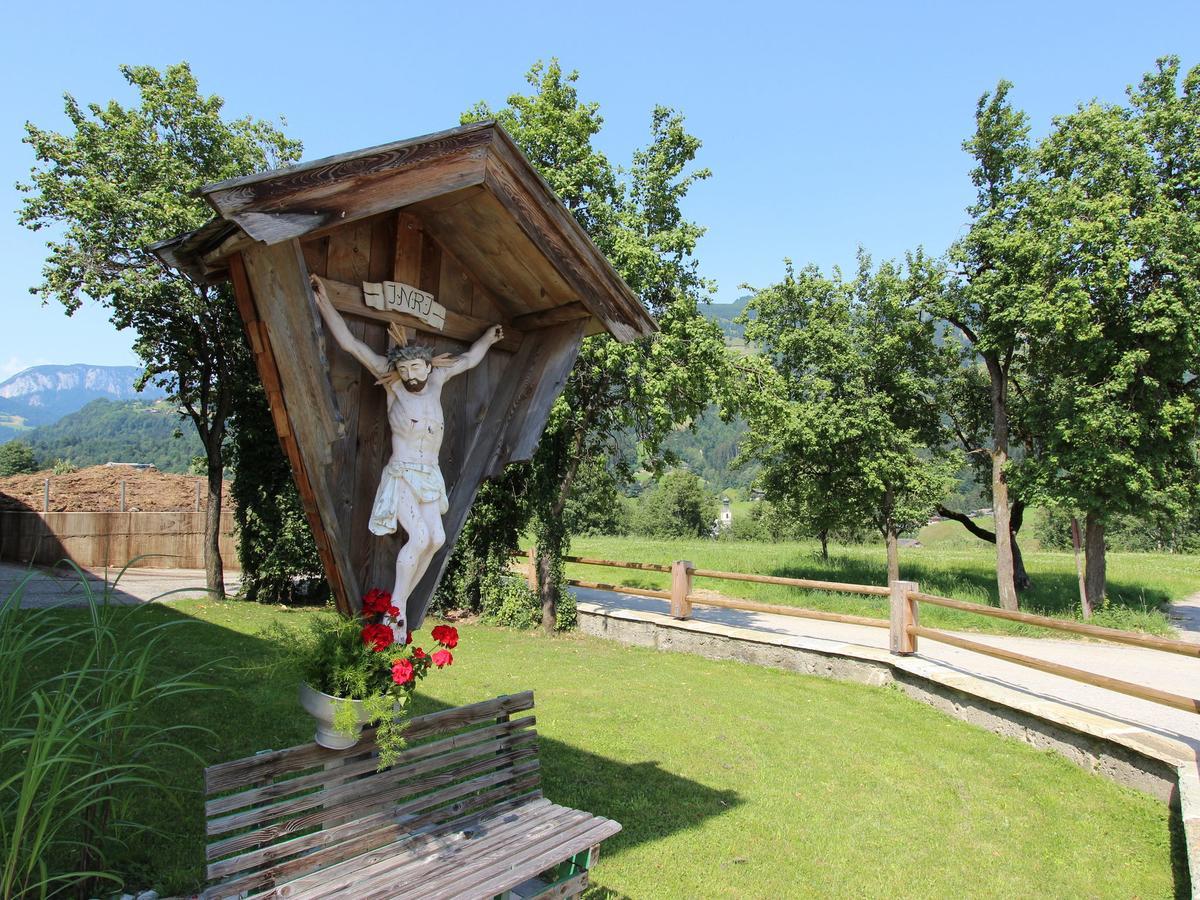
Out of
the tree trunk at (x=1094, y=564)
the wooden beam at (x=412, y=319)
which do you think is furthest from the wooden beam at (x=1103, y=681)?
the tree trunk at (x=1094, y=564)

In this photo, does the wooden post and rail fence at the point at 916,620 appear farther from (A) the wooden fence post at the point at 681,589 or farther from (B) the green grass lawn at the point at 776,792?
(B) the green grass lawn at the point at 776,792

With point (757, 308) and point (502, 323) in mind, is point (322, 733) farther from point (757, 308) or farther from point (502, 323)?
point (757, 308)

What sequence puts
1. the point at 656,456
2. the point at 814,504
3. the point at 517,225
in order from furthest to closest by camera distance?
the point at 814,504 → the point at 656,456 → the point at 517,225

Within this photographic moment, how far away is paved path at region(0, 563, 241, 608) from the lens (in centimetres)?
1133

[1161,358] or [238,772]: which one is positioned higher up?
[1161,358]

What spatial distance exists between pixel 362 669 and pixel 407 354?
1322 mm

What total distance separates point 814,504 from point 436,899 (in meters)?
16.2

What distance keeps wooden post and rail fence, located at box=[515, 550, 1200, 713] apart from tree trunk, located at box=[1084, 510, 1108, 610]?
6.03m

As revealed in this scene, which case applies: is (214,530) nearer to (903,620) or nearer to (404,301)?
(903,620)

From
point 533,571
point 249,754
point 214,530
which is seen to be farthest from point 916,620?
point 214,530

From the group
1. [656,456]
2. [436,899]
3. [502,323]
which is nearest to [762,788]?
[436,899]

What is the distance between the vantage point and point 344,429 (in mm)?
3141

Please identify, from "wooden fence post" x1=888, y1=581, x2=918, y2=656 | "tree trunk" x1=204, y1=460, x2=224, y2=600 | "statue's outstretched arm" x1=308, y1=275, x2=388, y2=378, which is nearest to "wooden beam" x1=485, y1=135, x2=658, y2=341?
"statue's outstretched arm" x1=308, y1=275, x2=388, y2=378

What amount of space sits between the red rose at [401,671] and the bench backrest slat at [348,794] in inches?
10.6
